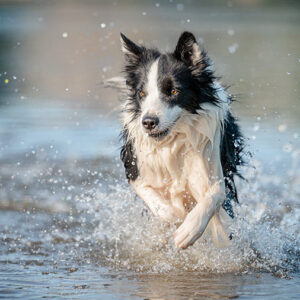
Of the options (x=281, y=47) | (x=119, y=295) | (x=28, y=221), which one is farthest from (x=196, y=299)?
(x=281, y=47)

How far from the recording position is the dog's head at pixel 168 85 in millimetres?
4805

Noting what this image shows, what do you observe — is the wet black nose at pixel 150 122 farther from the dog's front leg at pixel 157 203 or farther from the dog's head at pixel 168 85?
the dog's front leg at pixel 157 203

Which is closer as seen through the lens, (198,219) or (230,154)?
(198,219)

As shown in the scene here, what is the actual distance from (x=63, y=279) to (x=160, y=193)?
3.42 feet

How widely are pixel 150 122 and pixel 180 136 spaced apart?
44 centimetres

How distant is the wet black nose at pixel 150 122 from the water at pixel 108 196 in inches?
41.1

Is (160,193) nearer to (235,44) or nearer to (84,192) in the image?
(84,192)

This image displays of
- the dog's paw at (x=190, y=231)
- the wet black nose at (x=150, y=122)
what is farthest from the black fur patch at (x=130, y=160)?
the dog's paw at (x=190, y=231)

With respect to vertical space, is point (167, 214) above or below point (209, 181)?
below

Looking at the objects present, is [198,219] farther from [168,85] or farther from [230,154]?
[168,85]

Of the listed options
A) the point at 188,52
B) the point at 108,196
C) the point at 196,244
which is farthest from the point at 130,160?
the point at 108,196

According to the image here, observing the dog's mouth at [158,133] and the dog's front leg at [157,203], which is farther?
the dog's front leg at [157,203]

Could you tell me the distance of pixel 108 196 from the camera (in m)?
6.73

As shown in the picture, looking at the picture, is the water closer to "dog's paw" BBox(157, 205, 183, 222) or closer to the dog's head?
"dog's paw" BBox(157, 205, 183, 222)
